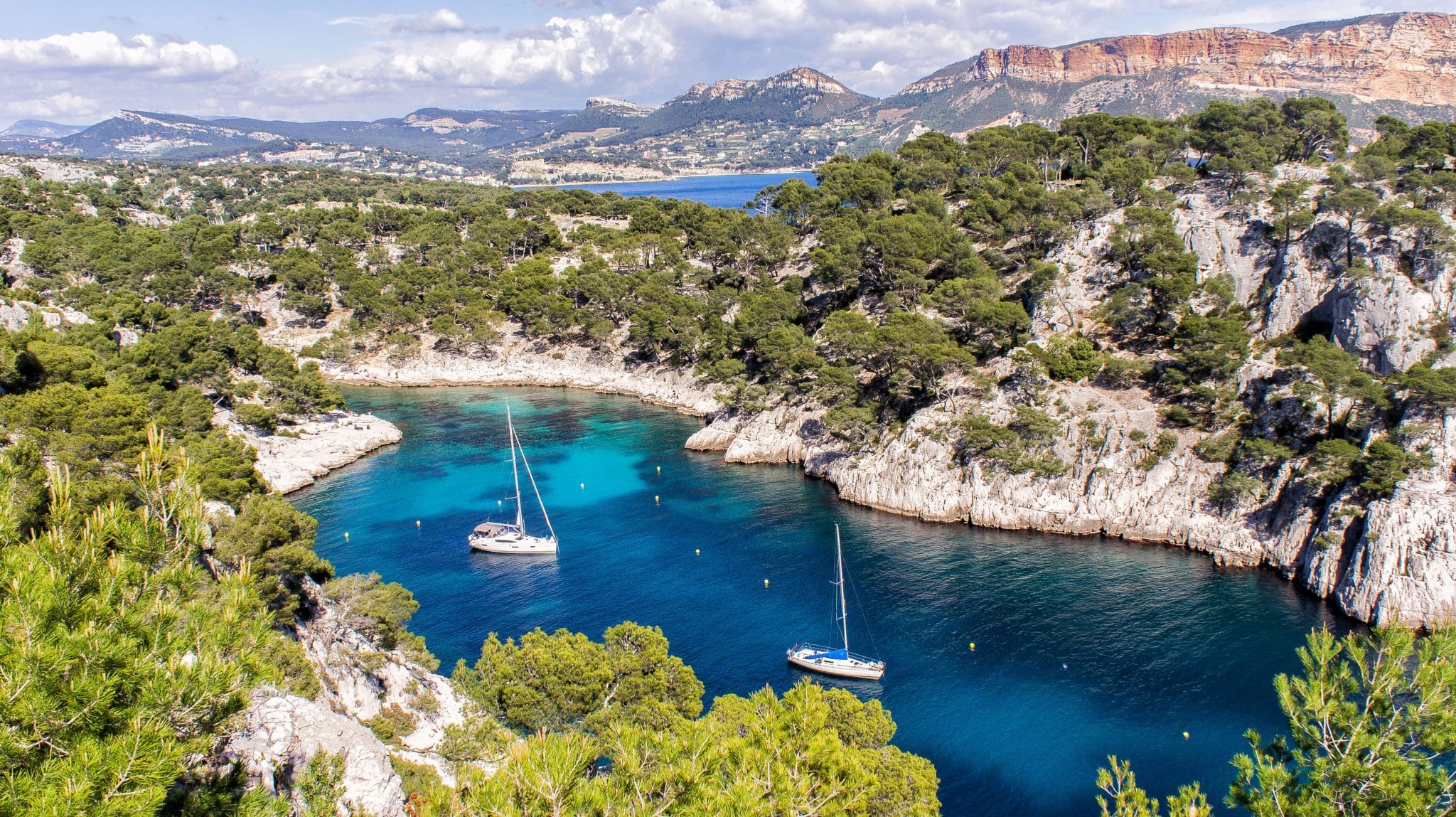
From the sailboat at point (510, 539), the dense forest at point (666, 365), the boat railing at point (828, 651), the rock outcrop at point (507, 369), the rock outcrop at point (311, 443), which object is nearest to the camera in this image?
the dense forest at point (666, 365)

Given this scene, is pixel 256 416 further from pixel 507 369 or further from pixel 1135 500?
pixel 1135 500

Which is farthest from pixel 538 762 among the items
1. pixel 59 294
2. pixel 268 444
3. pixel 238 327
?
pixel 59 294

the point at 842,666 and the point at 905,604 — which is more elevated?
the point at 905,604

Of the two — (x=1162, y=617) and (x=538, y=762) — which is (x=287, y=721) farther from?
(x=1162, y=617)

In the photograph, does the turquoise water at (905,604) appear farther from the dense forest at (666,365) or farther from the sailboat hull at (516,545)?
the dense forest at (666,365)

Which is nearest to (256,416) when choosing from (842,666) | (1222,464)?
(842,666)

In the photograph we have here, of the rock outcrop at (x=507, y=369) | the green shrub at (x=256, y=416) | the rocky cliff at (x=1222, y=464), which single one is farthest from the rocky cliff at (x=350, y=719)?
the rock outcrop at (x=507, y=369)

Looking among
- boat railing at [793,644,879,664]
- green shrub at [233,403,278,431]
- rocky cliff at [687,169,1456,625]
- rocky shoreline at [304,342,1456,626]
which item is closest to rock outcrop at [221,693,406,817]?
boat railing at [793,644,879,664]
